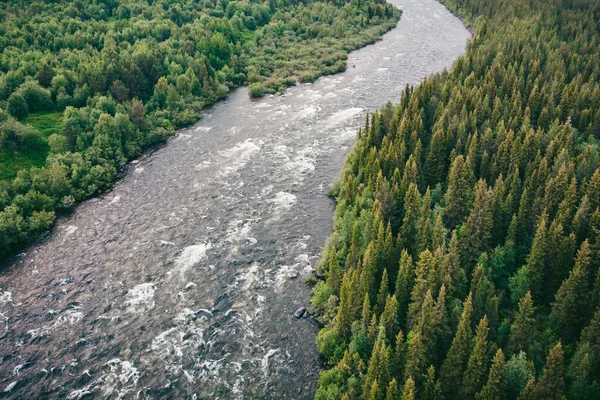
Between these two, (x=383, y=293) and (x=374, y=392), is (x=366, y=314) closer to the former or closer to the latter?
(x=383, y=293)

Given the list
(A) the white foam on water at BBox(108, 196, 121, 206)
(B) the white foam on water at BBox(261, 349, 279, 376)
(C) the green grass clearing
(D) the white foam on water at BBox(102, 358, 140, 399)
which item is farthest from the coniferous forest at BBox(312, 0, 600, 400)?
(C) the green grass clearing

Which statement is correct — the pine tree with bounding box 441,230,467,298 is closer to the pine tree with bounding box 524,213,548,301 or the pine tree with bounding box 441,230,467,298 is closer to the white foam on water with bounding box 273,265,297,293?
the pine tree with bounding box 524,213,548,301

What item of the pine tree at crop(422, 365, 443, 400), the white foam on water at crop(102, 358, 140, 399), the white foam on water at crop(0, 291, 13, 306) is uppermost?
the pine tree at crop(422, 365, 443, 400)

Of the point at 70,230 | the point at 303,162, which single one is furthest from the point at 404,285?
the point at 70,230

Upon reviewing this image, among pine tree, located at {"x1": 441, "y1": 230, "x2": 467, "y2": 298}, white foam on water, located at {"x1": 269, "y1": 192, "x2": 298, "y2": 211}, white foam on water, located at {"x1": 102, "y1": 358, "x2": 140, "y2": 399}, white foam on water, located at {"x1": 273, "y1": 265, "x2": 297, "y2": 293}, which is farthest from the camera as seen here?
white foam on water, located at {"x1": 269, "y1": 192, "x2": 298, "y2": 211}

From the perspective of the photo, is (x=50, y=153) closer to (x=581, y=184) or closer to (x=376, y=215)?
(x=376, y=215)
